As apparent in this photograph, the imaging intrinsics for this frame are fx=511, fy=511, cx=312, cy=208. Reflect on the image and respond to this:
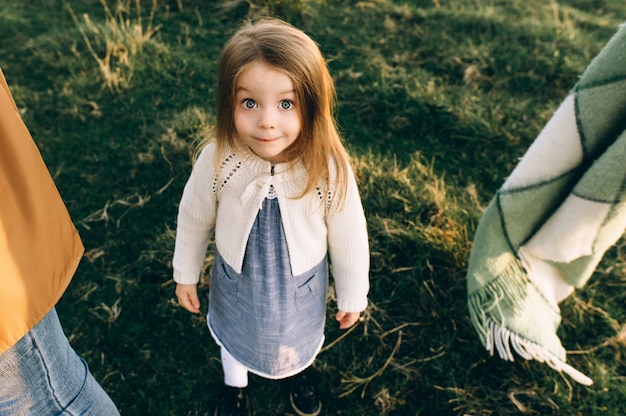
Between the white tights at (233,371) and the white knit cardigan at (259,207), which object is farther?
the white tights at (233,371)

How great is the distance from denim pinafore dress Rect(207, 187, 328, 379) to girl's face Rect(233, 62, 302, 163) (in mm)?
196

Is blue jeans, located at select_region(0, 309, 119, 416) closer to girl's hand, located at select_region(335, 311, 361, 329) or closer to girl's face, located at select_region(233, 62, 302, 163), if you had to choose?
girl's face, located at select_region(233, 62, 302, 163)

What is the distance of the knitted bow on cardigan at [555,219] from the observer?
1672 millimetres

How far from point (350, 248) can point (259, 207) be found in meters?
0.34

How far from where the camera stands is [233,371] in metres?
2.06

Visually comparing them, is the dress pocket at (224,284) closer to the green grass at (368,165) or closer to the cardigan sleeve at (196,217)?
the cardigan sleeve at (196,217)

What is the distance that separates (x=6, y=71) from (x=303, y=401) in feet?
10.9

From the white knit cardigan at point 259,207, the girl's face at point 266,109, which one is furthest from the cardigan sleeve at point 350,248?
the girl's face at point 266,109

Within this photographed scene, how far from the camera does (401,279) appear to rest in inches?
100

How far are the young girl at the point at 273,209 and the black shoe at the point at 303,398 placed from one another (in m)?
0.34

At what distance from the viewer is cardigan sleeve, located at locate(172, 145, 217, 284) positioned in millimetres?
1574

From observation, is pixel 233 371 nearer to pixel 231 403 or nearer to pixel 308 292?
pixel 231 403

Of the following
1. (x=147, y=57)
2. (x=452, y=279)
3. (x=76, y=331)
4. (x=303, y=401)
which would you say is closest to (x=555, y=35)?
(x=452, y=279)

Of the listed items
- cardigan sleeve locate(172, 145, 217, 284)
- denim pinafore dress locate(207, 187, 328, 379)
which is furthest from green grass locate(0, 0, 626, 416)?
cardigan sleeve locate(172, 145, 217, 284)
